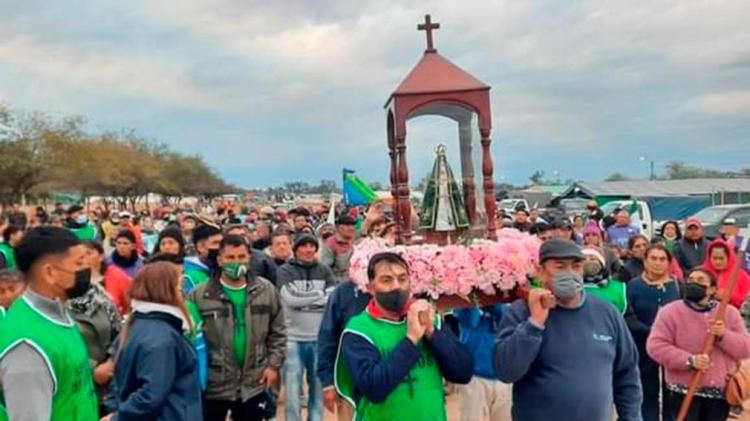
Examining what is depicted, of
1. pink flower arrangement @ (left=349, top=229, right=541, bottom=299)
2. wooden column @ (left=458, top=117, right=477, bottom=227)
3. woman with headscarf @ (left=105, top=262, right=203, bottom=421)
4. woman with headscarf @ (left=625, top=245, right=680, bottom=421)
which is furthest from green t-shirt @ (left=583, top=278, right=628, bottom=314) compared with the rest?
woman with headscarf @ (left=105, top=262, right=203, bottom=421)

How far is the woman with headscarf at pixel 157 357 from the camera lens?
354 centimetres

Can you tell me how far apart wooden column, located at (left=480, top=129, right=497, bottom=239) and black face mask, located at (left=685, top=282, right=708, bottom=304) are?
1.63 metres

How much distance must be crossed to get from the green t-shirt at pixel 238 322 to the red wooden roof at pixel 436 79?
1.70m

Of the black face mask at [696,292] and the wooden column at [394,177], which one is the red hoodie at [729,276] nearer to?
the black face mask at [696,292]

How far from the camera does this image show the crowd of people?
3203 millimetres

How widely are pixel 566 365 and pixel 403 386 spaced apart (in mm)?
765

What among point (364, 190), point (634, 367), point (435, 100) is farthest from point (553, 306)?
point (364, 190)

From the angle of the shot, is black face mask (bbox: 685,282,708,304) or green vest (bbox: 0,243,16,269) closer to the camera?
black face mask (bbox: 685,282,708,304)

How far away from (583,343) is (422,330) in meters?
0.77

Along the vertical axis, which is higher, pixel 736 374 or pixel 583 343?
pixel 583 343

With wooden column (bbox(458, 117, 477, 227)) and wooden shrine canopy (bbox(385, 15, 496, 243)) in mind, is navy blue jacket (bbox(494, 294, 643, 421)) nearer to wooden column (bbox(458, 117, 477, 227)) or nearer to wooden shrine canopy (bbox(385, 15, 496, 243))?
wooden shrine canopy (bbox(385, 15, 496, 243))

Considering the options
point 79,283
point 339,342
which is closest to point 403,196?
point 339,342

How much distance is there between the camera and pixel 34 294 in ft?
10.3

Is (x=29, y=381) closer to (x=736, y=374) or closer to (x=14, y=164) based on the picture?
(x=736, y=374)
